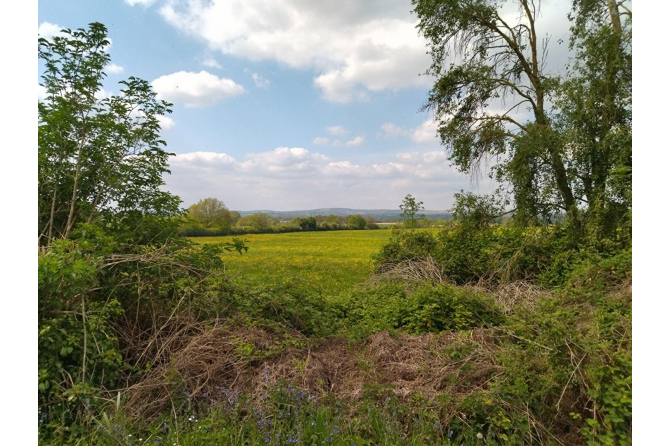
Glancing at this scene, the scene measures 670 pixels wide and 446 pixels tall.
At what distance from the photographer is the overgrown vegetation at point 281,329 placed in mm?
2920

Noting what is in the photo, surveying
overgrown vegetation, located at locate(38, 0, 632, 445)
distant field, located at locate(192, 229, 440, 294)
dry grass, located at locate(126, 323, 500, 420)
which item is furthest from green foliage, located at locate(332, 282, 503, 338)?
distant field, located at locate(192, 229, 440, 294)

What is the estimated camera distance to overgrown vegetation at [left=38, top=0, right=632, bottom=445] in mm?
2920

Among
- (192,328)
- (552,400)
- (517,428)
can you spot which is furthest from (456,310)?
(192,328)

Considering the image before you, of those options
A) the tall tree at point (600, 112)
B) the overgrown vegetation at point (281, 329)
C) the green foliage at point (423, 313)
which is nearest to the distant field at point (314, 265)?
the green foliage at point (423, 313)

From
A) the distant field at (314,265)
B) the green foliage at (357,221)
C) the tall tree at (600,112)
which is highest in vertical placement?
the tall tree at (600,112)

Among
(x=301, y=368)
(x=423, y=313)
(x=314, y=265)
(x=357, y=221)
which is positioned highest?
(x=357, y=221)

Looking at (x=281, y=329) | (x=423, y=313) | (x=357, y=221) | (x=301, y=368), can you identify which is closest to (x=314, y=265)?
(x=423, y=313)

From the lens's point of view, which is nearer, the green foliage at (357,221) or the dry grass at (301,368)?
the dry grass at (301,368)

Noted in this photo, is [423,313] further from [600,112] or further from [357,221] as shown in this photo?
[357,221]

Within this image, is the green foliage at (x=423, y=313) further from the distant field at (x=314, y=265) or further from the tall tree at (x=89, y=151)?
the tall tree at (x=89, y=151)

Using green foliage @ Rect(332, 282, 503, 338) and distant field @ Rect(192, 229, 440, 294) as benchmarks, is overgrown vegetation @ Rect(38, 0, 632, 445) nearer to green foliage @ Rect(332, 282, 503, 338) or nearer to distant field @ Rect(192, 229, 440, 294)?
green foliage @ Rect(332, 282, 503, 338)

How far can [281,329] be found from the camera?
15.2ft

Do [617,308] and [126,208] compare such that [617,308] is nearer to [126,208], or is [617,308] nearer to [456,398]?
[456,398]

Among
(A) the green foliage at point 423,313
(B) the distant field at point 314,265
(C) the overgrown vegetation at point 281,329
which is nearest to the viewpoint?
A: (C) the overgrown vegetation at point 281,329
